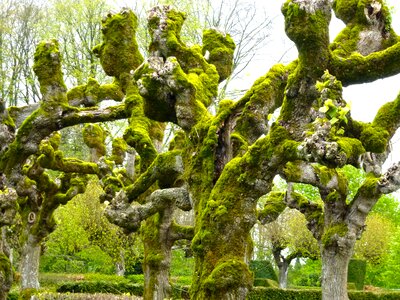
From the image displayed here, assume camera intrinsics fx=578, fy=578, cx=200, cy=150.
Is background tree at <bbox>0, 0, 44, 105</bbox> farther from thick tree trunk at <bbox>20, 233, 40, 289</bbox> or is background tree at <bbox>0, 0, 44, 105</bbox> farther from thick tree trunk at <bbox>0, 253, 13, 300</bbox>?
thick tree trunk at <bbox>0, 253, 13, 300</bbox>

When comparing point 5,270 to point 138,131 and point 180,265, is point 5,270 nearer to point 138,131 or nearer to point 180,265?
point 138,131

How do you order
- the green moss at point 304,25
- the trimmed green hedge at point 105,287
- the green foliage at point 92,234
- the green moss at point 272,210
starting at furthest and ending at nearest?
the green foliage at point 92,234 < the trimmed green hedge at point 105,287 < the green moss at point 272,210 < the green moss at point 304,25

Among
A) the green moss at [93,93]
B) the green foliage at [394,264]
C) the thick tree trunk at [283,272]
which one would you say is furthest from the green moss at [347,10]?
the thick tree trunk at [283,272]

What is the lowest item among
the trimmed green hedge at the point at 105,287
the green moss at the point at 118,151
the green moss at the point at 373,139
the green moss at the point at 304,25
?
the trimmed green hedge at the point at 105,287

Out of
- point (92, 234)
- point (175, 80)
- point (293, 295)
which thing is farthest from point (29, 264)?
point (293, 295)

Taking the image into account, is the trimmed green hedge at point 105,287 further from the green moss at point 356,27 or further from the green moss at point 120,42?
the green moss at point 356,27

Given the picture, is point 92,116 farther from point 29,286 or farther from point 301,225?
point 301,225

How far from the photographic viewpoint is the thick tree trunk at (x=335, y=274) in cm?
1077

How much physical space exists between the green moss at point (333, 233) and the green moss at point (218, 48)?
3.60 metres

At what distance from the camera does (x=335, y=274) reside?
35.6 ft

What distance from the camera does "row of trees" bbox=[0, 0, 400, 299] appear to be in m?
6.68

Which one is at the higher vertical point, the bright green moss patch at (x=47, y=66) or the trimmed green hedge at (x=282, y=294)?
the bright green moss patch at (x=47, y=66)

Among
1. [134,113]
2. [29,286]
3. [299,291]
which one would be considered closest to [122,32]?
[134,113]

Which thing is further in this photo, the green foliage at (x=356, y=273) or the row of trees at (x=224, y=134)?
the green foliage at (x=356, y=273)
